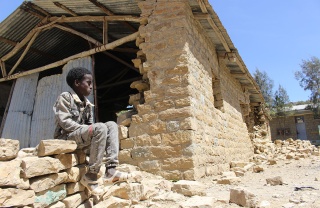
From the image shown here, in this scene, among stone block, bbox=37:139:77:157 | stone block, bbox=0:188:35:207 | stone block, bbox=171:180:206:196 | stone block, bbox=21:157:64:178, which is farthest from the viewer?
stone block, bbox=171:180:206:196

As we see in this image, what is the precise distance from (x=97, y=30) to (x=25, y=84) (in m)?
2.44

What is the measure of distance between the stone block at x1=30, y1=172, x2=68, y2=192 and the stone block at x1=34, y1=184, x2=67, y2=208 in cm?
5

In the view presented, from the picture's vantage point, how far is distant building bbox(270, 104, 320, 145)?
2505 cm

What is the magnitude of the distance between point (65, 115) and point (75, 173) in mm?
602

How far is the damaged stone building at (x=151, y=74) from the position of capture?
4.43 metres

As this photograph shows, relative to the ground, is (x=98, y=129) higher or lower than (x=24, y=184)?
higher

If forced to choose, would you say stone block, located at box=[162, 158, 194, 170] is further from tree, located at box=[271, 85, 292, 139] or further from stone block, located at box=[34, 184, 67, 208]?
tree, located at box=[271, 85, 292, 139]

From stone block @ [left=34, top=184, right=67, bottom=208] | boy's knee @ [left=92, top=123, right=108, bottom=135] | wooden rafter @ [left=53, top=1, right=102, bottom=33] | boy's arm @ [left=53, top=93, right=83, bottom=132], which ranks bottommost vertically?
stone block @ [left=34, top=184, right=67, bottom=208]

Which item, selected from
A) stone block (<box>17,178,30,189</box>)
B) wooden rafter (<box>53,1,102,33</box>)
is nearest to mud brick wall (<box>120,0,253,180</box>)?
wooden rafter (<box>53,1,102,33</box>)

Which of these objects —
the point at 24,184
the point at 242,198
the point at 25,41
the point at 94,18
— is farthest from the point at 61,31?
the point at 242,198

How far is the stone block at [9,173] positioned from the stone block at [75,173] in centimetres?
58

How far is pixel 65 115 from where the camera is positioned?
288 cm

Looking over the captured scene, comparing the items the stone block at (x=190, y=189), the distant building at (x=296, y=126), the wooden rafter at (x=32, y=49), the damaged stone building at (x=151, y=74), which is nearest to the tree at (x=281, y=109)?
the distant building at (x=296, y=126)

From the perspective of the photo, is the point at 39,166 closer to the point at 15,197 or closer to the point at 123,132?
the point at 15,197
